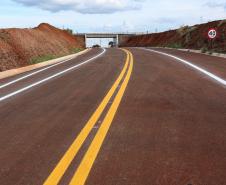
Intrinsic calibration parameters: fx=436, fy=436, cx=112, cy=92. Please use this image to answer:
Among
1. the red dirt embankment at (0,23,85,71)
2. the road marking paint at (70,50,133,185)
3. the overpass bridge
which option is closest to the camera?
the road marking paint at (70,50,133,185)

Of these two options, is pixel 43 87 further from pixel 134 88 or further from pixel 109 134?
pixel 109 134

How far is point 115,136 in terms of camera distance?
658cm

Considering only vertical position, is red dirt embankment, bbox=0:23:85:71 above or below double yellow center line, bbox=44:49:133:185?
below

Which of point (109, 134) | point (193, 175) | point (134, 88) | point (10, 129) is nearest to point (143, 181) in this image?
point (193, 175)

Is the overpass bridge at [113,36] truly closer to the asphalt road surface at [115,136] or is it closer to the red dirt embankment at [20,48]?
the red dirt embankment at [20,48]

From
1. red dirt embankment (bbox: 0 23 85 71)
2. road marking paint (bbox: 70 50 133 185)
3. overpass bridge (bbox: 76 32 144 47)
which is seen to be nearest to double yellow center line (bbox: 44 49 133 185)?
road marking paint (bbox: 70 50 133 185)

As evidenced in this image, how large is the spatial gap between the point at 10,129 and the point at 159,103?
350 cm

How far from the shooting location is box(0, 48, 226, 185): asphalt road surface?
4.90m

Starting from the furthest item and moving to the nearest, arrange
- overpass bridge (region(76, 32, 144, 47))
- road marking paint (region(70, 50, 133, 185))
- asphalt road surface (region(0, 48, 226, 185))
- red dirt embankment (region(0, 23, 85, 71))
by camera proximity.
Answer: overpass bridge (region(76, 32, 144, 47)) < red dirt embankment (region(0, 23, 85, 71)) < asphalt road surface (region(0, 48, 226, 185)) < road marking paint (region(70, 50, 133, 185))

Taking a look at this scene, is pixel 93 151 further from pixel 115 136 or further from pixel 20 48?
pixel 20 48

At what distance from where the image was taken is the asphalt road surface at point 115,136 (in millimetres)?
4902

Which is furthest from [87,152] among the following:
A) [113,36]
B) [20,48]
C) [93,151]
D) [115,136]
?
[113,36]

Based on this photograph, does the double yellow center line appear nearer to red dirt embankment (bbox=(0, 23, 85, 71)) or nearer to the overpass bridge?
red dirt embankment (bbox=(0, 23, 85, 71))

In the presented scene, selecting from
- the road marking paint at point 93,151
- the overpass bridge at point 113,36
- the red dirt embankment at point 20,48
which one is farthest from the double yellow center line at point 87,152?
the overpass bridge at point 113,36
